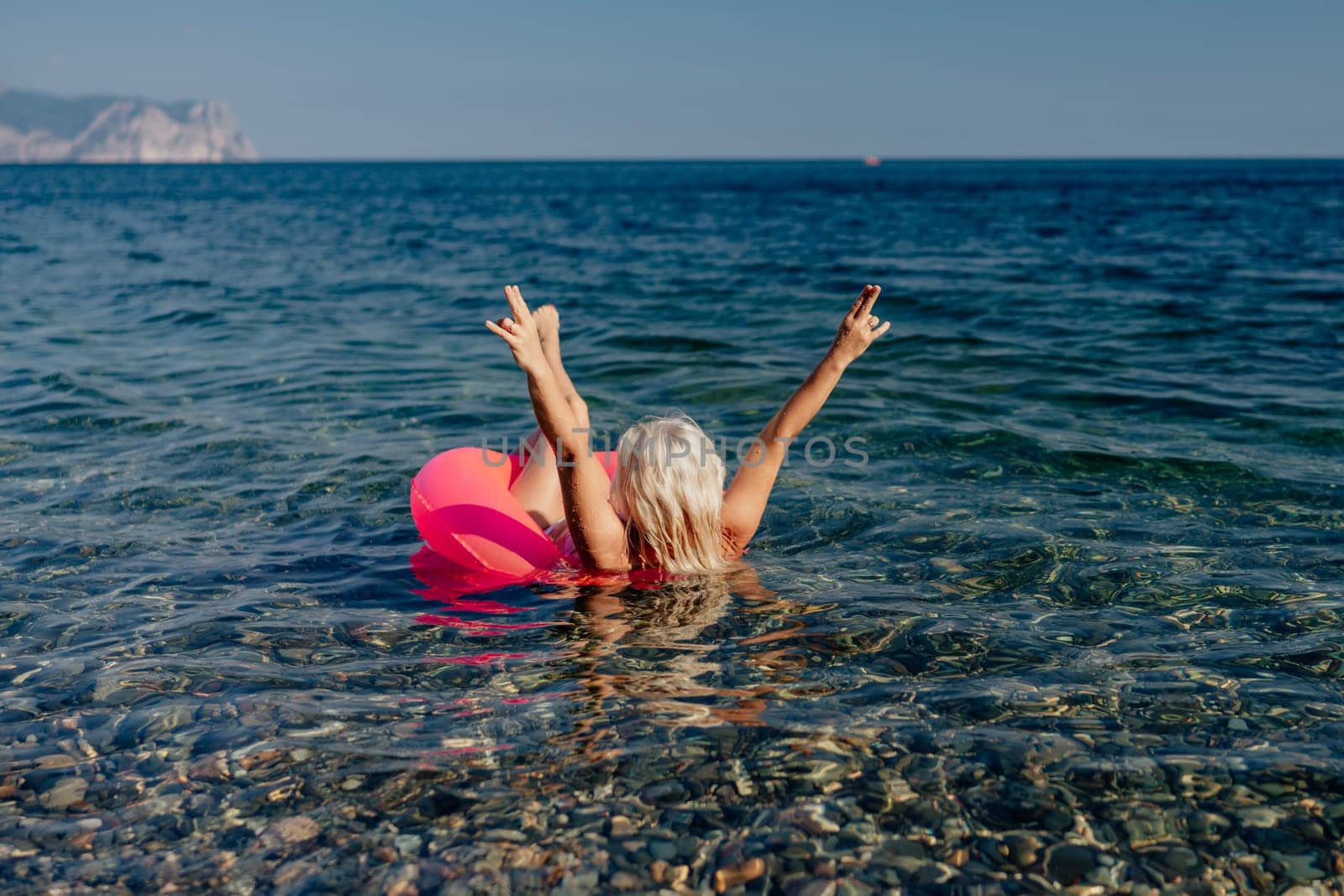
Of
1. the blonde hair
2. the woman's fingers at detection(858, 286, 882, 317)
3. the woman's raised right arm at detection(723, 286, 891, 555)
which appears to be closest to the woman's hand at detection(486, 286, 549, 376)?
the blonde hair

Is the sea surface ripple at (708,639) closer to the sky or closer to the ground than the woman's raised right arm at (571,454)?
closer to the ground

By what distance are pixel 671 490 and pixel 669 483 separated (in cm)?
5

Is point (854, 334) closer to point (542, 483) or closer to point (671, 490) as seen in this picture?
point (671, 490)

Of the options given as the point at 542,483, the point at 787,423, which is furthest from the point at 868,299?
the point at 542,483

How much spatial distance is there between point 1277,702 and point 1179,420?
5.44m

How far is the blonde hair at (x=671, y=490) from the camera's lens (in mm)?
4871

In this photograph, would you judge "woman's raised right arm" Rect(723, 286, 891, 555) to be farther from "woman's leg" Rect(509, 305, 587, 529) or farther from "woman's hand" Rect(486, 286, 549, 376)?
"woman's hand" Rect(486, 286, 549, 376)

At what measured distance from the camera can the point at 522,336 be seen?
150 inches

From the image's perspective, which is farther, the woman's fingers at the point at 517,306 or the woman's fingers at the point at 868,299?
the woman's fingers at the point at 868,299

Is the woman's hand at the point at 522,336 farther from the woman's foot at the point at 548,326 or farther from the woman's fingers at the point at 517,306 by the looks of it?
the woman's foot at the point at 548,326

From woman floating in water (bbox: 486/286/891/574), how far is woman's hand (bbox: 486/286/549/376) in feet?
1.35

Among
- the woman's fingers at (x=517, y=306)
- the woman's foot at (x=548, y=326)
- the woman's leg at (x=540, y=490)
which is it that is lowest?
the woman's leg at (x=540, y=490)

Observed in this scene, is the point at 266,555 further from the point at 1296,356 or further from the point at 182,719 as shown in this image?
the point at 1296,356

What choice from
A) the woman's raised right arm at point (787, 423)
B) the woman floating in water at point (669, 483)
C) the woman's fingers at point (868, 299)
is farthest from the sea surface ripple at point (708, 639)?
the woman's fingers at point (868, 299)
